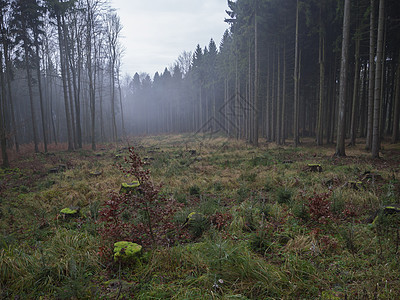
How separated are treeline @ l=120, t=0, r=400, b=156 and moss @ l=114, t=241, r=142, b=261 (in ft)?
39.2

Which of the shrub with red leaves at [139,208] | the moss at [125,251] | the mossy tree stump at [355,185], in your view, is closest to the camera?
the moss at [125,251]

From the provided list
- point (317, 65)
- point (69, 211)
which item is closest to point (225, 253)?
point (69, 211)

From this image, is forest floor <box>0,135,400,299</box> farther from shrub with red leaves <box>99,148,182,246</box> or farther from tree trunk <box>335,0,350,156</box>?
tree trunk <box>335,0,350,156</box>

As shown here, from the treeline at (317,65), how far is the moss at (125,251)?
39.2 ft

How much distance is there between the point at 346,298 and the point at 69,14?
24.6m

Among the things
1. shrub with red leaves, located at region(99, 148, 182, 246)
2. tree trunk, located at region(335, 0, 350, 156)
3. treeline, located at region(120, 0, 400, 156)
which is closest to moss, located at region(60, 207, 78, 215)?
shrub with red leaves, located at region(99, 148, 182, 246)

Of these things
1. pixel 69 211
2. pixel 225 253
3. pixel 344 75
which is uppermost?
pixel 344 75

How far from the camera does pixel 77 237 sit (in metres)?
3.79

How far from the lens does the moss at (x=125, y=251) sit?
10.1 ft

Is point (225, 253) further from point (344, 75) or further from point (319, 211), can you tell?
point (344, 75)

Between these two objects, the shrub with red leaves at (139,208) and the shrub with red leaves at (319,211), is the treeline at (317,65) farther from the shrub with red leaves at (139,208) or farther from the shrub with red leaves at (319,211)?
the shrub with red leaves at (139,208)

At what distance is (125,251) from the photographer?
312 centimetres

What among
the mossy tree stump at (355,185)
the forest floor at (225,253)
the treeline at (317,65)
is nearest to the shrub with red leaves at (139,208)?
the forest floor at (225,253)

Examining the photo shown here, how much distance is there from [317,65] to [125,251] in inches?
971
